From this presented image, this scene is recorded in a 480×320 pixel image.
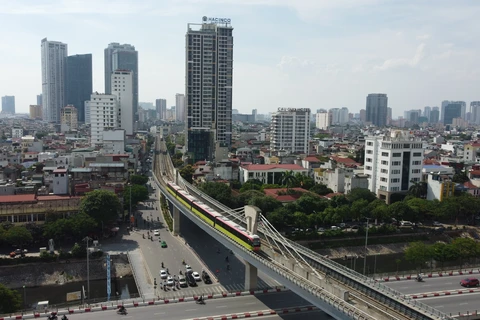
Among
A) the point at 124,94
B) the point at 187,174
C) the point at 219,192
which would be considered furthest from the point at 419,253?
the point at 124,94

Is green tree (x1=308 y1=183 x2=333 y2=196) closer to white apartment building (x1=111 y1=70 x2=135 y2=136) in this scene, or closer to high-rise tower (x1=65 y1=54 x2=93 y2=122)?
white apartment building (x1=111 y1=70 x2=135 y2=136)

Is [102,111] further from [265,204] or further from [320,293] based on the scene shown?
[320,293]

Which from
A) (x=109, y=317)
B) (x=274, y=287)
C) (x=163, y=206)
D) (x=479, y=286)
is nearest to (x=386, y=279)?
(x=479, y=286)

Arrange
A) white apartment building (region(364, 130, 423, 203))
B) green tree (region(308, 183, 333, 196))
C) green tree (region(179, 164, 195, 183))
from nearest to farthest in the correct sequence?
white apartment building (region(364, 130, 423, 203)) < green tree (region(308, 183, 333, 196)) < green tree (region(179, 164, 195, 183))

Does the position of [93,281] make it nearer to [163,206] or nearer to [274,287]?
[274,287]

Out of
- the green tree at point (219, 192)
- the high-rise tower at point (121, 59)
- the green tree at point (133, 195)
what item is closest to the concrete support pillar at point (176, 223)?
the green tree at point (219, 192)

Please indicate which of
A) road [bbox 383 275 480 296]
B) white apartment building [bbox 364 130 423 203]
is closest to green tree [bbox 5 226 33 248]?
road [bbox 383 275 480 296]

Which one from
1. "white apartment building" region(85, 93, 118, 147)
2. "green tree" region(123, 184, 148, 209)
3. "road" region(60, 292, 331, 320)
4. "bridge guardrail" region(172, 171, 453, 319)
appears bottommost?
"road" region(60, 292, 331, 320)
